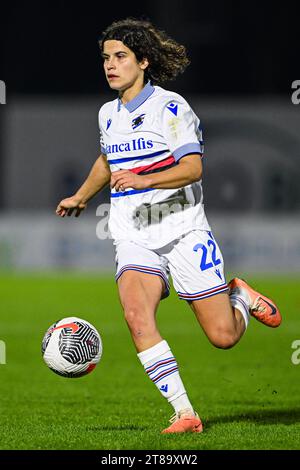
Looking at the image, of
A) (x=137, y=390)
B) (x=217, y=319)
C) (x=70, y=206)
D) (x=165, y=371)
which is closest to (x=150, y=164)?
(x=70, y=206)

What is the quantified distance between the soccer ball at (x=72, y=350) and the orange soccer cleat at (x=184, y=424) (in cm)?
63

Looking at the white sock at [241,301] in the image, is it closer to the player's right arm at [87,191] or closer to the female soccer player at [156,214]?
the female soccer player at [156,214]

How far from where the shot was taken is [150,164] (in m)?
6.46

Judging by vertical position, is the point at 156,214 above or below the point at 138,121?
below

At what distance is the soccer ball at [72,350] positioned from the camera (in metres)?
6.45

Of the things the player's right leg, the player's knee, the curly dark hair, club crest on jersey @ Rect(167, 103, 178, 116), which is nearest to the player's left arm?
club crest on jersey @ Rect(167, 103, 178, 116)

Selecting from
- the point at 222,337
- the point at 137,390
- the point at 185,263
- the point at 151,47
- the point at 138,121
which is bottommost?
the point at 137,390

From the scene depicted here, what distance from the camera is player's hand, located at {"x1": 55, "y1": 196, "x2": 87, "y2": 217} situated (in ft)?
22.4

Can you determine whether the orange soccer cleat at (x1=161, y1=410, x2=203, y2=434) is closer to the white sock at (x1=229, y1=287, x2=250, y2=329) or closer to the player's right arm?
the white sock at (x1=229, y1=287, x2=250, y2=329)

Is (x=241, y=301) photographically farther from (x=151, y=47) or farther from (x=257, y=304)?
(x=151, y=47)

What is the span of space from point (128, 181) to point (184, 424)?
142 centimetres

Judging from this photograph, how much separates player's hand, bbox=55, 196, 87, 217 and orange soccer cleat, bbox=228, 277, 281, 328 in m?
1.11

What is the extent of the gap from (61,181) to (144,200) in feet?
66.4

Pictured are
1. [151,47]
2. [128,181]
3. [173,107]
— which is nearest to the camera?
[128,181]
